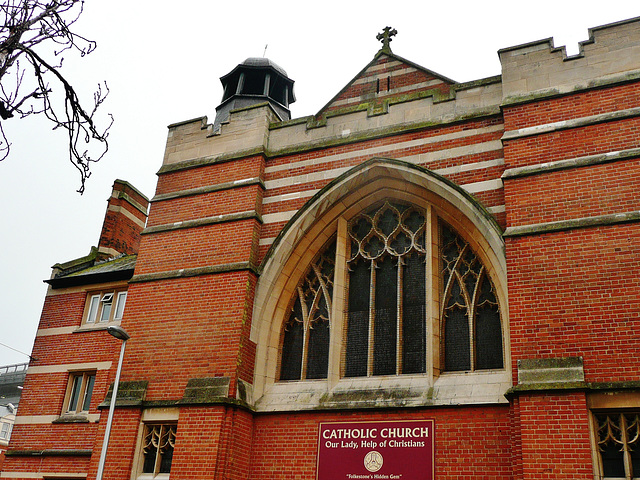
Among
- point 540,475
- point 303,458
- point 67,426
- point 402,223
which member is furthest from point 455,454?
point 67,426

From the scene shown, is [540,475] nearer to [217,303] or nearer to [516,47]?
[217,303]

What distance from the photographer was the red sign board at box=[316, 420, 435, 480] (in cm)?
929

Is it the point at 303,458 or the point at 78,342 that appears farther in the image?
the point at 78,342

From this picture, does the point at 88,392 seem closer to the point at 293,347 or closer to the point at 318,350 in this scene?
the point at 293,347

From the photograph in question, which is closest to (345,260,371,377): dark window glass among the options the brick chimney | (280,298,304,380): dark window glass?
(280,298,304,380): dark window glass

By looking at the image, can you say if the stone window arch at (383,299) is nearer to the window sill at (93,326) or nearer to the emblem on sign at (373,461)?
the emblem on sign at (373,461)

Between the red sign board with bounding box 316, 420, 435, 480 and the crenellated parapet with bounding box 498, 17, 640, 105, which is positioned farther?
the crenellated parapet with bounding box 498, 17, 640, 105

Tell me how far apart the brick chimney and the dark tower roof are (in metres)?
3.71

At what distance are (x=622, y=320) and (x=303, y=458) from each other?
5312 millimetres

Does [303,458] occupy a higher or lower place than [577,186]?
lower

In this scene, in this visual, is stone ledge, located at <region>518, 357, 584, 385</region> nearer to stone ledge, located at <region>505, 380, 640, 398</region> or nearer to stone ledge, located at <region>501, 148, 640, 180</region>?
stone ledge, located at <region>505, 380, 640, 398</region>

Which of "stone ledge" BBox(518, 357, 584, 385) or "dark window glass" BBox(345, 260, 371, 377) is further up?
"dark window glass" BBox(345, 260, 371, 377)

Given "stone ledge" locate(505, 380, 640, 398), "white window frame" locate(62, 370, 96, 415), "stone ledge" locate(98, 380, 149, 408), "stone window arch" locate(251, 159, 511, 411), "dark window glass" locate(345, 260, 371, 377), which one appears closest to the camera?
"stone ledge" locate(505, 380, 640, 398)

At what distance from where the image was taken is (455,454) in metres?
9.10
